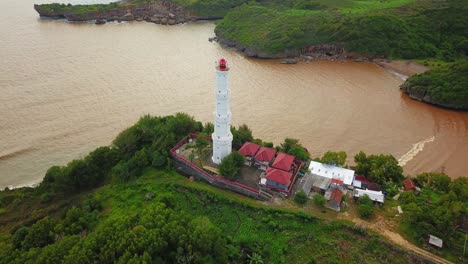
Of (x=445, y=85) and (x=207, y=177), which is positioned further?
(x=445, y=85)

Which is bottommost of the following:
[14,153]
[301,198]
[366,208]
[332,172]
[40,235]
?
[40,235]

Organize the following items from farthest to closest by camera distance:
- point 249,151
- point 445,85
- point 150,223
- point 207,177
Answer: point 445,85, point 249,151, point 207,177, point 150,223

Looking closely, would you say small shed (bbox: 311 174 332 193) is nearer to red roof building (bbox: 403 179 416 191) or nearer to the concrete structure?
the concrete structure

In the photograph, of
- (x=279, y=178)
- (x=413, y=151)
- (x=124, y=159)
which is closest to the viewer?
(x=279, y=178)

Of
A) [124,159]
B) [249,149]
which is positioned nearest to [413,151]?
[249,149]

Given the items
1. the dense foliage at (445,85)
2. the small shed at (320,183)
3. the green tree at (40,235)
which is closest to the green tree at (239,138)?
the small shed at (320,183)

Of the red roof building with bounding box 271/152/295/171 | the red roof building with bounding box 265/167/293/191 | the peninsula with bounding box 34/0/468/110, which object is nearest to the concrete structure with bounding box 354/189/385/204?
the red roof building with bounding box 265/167/293/191

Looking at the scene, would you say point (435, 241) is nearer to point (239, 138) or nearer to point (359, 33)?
Answer: point (239, 138)
